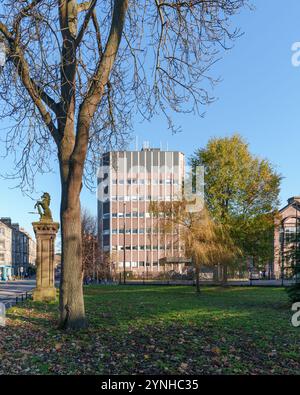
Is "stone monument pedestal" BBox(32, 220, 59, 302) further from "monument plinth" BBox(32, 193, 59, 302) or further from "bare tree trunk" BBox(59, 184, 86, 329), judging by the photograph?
"bare tree trunk" BBox(59, 184, 86, 329)

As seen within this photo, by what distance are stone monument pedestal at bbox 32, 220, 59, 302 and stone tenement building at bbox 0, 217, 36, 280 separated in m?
70.9

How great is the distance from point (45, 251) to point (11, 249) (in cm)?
9679

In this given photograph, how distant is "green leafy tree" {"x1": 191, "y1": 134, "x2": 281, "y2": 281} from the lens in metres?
35.1

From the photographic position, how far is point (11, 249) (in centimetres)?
11169

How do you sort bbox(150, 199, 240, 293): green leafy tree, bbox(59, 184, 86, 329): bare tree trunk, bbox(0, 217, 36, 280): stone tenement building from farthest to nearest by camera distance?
bbox(0, 217, 36, 280): stone tenement building < bbox(150, 199, 240, 293): green leafy tree < bbox(59, 184, 86, 329): bare tree trunk

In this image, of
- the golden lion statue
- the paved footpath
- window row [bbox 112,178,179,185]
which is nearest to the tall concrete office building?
window row [bbox 112,178,179,185]

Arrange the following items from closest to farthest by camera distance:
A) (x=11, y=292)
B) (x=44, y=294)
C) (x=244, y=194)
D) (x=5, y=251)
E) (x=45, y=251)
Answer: (x=44, y=294) < (x=45, y=251) < (x=11, y=292) < (x=244, y=194) < (x=5, y=251)

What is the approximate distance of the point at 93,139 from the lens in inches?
480

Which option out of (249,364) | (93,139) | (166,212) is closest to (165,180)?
(166,212)

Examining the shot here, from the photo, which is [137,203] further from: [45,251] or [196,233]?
[45,251]

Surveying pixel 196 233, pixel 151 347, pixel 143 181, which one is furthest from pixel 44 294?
pixel 143 181

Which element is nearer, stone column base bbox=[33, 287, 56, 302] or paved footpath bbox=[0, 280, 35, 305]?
stone column base bbox=[33, 287, 56, 302]
